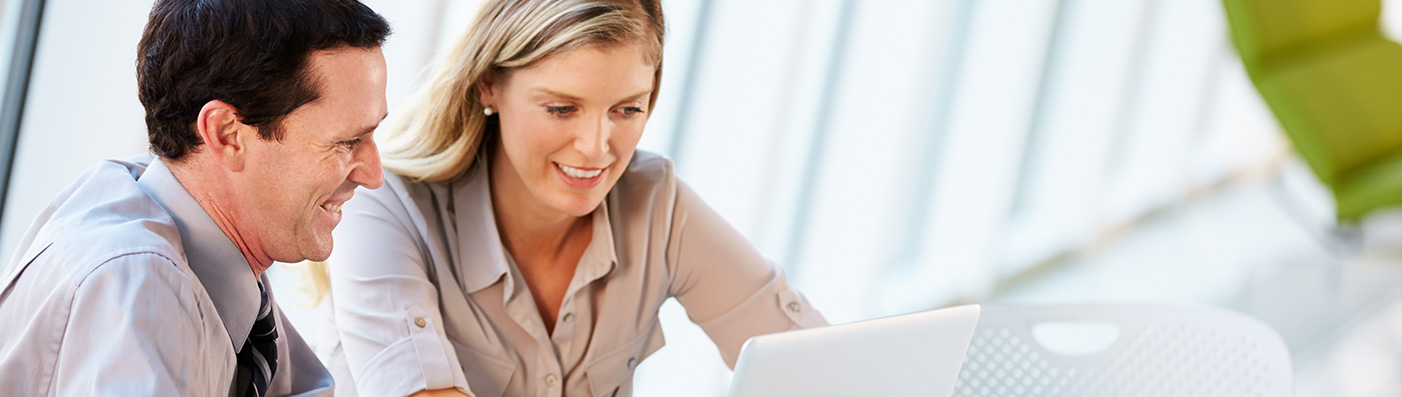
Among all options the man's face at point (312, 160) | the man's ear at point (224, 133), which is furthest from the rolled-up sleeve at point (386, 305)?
the man's ear at point (224, 133)

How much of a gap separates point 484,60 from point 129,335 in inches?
28.1

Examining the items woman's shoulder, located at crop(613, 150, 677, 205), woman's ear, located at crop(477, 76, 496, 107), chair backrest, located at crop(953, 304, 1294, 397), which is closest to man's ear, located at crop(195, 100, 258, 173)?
woman's ear, located at crop(477, 76, 496, 107)

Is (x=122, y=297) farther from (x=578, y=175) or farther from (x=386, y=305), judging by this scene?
(x=578, y=175)

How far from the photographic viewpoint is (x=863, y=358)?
106cm

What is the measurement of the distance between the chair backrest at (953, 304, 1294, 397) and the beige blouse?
0.30 metres

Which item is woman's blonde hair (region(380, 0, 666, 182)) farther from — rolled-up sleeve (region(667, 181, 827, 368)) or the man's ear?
the man's ear

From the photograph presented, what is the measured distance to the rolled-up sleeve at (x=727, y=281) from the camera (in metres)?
1.71

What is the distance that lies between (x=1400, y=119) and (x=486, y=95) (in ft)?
11.9

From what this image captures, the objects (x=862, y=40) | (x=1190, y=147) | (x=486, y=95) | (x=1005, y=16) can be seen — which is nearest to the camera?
(x=486, y=95)

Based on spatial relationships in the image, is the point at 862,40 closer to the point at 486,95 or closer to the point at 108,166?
the point at 486,95

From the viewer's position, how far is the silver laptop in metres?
0.99

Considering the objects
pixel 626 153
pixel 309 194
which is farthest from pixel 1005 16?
pixel 309 194

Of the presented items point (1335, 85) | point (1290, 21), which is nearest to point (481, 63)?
point (1290, 21)

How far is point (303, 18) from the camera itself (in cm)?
106
